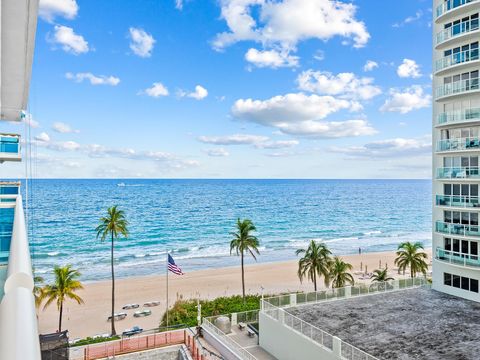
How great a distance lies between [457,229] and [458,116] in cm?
744

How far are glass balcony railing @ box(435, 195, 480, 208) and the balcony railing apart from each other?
4.30 ft

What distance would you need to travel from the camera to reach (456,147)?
80.9 ft

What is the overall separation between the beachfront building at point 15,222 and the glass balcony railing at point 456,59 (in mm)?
25796

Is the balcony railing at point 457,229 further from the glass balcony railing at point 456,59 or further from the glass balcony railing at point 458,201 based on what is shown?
the glass balcony railing at point 456,59

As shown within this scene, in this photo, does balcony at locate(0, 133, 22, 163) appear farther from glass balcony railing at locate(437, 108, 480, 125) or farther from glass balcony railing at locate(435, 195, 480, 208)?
glass balcony railing at locate(435, 195, 480, 208)

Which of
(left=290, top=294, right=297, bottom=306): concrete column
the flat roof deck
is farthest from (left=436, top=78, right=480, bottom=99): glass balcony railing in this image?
(left=290, top=294, right=297, bottom=306): concrete column

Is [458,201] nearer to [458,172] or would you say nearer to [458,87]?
[458,172]

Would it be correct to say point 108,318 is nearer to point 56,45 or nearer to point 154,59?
point 56,45

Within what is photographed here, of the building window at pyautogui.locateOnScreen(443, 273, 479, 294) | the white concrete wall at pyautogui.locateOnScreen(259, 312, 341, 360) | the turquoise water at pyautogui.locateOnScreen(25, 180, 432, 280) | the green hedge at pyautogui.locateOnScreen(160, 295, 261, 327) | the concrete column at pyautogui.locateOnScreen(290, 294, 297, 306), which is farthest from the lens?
the turquoise water at pyautogui.locateOnScreen(25, 180, 432, 280)

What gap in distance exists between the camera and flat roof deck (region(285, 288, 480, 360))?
16391mm

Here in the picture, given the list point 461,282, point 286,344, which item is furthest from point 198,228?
point 286,344

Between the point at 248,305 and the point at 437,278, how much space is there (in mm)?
14932

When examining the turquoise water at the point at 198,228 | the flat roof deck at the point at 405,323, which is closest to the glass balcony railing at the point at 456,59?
the flat roof deck at the point at 405,323

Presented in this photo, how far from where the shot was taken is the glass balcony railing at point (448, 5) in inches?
963
